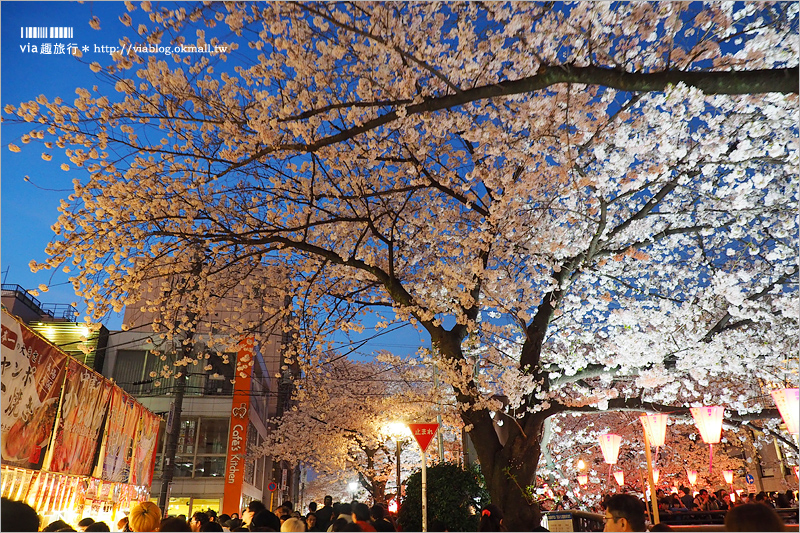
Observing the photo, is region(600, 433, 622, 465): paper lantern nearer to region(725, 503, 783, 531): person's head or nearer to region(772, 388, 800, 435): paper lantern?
region(772, 388, 800, 435): paper lantern

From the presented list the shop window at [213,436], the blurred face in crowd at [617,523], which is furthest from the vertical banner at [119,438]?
the shop window at [213,436]

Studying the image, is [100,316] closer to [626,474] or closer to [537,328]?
[537,328]

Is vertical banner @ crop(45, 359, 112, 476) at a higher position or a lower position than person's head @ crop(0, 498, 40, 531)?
higher

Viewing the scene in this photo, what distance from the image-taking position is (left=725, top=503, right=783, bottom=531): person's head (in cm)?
343

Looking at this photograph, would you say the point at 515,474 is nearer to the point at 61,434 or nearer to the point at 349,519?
the point at 349,519

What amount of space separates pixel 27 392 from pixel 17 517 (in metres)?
1.96

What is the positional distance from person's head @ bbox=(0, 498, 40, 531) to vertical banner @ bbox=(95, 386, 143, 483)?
434 centimetres

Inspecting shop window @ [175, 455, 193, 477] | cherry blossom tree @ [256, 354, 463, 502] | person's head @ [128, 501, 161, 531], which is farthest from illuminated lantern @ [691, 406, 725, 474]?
shop window @ [175, 455, 193, 477]

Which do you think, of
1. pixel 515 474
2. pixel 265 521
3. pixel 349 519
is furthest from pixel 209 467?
pixel 349 519

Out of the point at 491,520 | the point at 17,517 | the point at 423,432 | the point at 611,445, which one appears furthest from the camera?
the point at 611,445

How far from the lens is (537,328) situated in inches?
401

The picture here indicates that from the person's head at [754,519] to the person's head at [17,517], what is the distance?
6.16 metres

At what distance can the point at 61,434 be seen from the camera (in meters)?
7.51

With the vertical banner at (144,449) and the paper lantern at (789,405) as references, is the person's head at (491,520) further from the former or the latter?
the vertical banner at (144,449)
